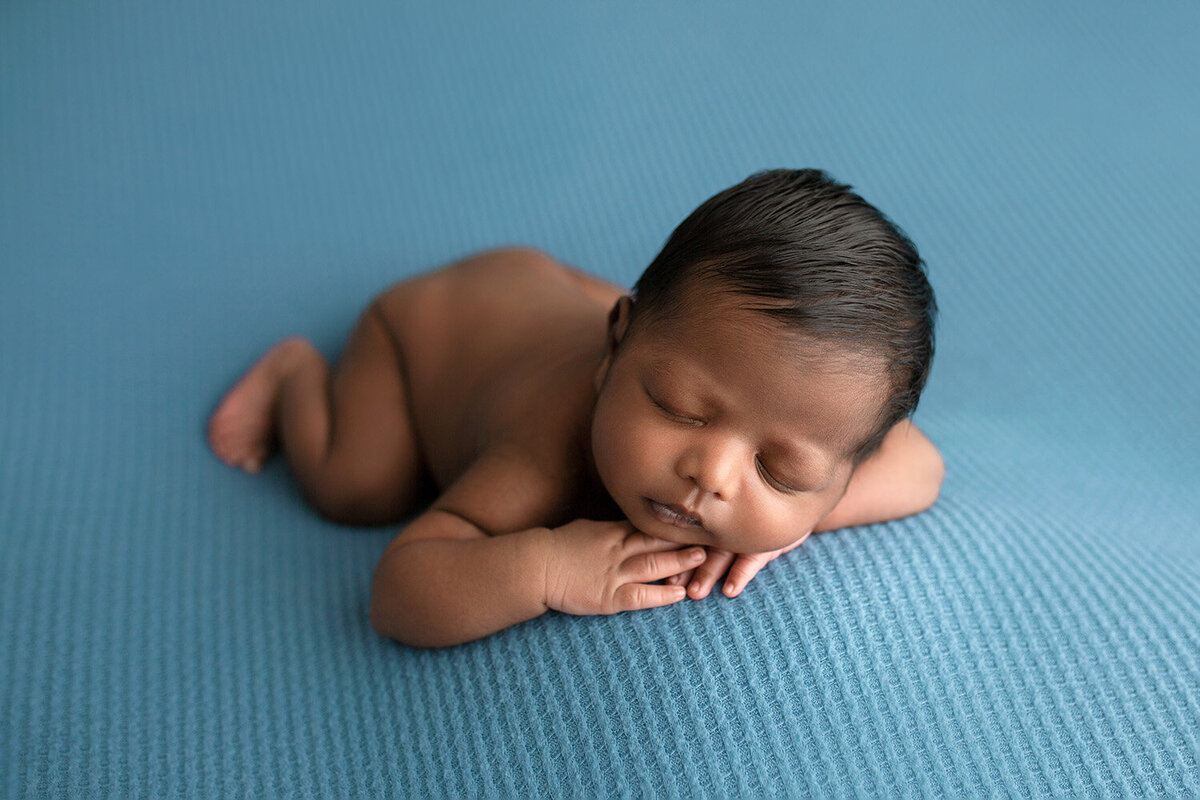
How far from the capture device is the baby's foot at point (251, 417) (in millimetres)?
1129

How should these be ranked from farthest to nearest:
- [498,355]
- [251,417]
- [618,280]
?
[618,280]
[251,417]
[498,355]

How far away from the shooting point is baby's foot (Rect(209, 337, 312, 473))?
1129 mm

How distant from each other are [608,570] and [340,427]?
18.2 inches

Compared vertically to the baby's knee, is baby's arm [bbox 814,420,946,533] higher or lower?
higher

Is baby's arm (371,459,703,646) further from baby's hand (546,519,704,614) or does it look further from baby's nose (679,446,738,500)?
baby's nose (679,446,738,500)

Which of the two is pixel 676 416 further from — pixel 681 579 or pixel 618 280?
pixel 618 280

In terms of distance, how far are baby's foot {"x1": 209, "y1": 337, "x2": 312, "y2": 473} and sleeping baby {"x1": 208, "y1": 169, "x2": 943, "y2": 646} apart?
31cm

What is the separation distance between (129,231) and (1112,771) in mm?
1366

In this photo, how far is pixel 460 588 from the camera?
0.75m

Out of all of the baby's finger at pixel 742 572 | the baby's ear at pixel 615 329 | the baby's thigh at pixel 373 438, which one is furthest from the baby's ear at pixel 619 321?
the baby's thigh at pixel 373 438

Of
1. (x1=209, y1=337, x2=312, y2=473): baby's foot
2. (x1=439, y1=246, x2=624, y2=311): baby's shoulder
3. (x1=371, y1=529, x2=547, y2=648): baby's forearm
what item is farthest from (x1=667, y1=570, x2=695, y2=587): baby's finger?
(x1=209, y1=337, x2=312, y2=473): baby's foot

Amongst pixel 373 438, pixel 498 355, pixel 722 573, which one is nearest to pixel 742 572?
pixel 722 573

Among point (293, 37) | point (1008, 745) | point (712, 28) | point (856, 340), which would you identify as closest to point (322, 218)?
point (293, 37)

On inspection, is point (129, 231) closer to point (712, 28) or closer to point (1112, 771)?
point (712, 28)
